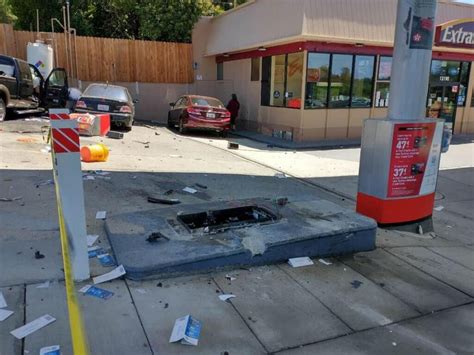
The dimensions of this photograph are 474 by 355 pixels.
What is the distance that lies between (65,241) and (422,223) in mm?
4758

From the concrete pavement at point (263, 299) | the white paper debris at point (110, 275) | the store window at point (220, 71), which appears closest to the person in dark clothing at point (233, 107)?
the store window at point (220, 71)

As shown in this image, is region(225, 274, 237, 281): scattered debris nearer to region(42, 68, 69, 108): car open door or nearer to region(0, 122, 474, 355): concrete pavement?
region(0, 122, 474, 355): concrete pavement

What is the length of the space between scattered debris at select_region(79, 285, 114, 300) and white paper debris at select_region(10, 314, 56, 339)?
Result: 43cm

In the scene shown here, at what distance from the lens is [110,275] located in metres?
3.91

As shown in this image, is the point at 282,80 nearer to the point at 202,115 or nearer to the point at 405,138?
the point at 202,115

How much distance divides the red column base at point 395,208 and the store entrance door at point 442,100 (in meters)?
13.8

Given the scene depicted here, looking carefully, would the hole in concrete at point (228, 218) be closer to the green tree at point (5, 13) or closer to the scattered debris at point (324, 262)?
the scattered debris at point (324, 262)

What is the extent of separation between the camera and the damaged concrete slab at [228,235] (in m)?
4.05

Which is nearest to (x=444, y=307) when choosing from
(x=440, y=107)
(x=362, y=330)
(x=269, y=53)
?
(x=362, y=330)

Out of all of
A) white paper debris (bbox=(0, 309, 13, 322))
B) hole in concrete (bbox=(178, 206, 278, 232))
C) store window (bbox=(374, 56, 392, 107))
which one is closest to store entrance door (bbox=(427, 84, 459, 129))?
store window (bbox=(374, 56, 392, 107))

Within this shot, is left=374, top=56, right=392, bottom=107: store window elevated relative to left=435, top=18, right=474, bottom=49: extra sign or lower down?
lower down

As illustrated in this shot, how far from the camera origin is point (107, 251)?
14.7 ft

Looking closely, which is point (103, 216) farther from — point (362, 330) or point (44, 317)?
point (362, 330)

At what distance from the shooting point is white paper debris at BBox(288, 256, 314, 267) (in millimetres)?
4468
